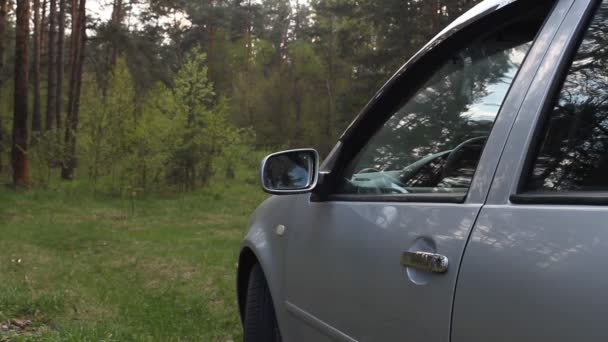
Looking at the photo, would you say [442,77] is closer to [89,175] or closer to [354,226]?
[354,226]

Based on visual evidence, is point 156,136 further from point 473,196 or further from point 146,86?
point 473,196

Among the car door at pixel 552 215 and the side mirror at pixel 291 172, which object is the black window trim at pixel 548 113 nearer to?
the car door at pixel 552 215

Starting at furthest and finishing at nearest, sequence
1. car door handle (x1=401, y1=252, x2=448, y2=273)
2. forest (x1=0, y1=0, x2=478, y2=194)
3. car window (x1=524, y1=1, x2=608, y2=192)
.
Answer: forest (x1=0, y1=0, x2=478, y2=194), car door handle (x1=401, y1=252, x2=448, y2=273), car window (x1=524, y1=1, x2=608, y2=192)

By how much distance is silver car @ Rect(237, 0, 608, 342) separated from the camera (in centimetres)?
137

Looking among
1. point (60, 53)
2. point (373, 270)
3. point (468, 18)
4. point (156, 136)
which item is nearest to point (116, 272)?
point (373, 270)

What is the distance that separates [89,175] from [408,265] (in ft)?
66.4

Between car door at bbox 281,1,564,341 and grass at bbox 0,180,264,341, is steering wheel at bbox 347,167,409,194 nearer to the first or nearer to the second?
car door at bbox 281,1,564,341

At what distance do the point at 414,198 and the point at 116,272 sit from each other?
23.2 ft

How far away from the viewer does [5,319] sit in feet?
16.7

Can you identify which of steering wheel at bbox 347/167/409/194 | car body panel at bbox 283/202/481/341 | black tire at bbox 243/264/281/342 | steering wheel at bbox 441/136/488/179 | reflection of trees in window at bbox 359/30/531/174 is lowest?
black tire at bbox 243/264/281/342

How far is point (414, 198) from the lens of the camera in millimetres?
2021

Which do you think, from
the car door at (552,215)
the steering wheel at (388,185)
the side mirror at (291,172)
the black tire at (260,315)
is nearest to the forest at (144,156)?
the black tire at (260,315)

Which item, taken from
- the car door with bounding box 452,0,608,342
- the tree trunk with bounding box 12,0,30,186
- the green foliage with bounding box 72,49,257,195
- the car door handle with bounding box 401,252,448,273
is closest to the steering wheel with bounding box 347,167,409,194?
the car door handle with bounding box 401,252,448,273

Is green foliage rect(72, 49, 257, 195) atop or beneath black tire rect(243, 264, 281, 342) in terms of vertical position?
atop
